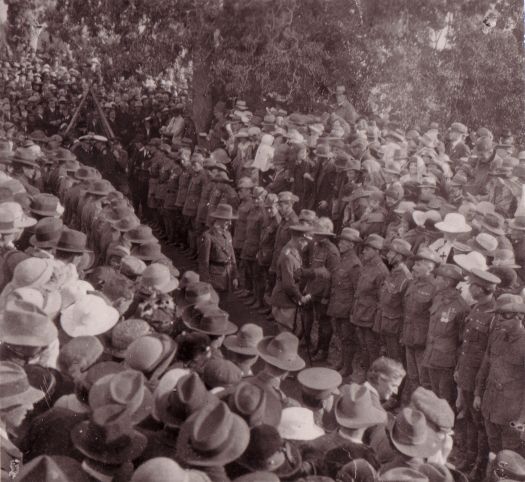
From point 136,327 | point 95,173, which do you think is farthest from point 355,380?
point 95,173

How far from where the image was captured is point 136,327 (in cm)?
522

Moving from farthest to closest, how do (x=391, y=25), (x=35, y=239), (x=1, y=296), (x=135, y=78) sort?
1. (x=135, y=78)
2. (x=391, y=25)
3. (x=35, y=239)
4. (x=1, y=296)

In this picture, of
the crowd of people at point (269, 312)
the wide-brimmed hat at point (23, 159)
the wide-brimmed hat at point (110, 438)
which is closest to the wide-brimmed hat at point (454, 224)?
the crowd of people at point (269, 312)

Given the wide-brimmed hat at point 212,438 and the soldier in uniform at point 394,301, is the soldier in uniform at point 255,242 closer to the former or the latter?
the soldier in uniform at point 394,301

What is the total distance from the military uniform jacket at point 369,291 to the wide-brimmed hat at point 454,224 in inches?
39.9

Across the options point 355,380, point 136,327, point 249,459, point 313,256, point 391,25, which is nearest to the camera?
point 249,459

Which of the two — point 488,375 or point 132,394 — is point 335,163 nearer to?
point 488,375

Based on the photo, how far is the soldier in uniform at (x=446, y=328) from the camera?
6.91 m


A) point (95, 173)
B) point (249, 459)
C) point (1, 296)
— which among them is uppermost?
point (249, 459)

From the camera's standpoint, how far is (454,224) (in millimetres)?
8539

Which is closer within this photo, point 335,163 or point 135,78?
point 335,163

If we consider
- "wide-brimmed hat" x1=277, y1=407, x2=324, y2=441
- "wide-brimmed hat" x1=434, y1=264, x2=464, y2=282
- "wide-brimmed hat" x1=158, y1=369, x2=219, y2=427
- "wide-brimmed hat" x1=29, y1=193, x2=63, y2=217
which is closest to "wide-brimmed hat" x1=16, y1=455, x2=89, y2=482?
"wide-brimmed hat" x1=158, y1=369, x2=219, y2=427

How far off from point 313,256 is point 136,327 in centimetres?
406

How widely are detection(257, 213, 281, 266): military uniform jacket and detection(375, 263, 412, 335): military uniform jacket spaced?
2721mm
